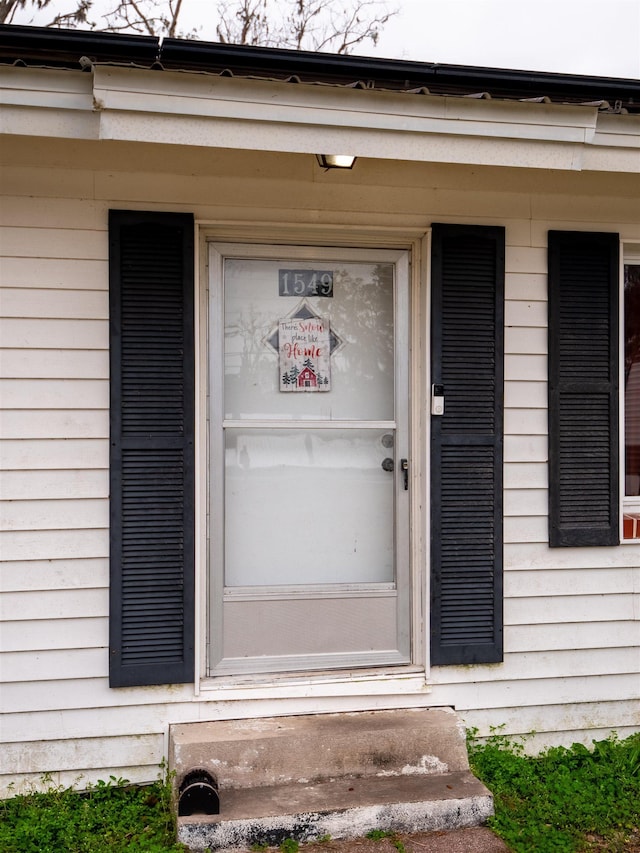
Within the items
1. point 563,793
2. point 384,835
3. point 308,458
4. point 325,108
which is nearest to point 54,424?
point 308,458

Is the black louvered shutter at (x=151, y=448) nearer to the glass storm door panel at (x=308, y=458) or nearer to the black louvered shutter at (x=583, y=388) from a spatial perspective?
the glass storm door panel at (x=308, y=458)

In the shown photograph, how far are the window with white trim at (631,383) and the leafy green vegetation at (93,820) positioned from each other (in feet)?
8.29

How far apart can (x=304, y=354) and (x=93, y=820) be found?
2.10 metres

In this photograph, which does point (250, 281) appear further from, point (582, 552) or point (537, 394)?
point (582, 552)

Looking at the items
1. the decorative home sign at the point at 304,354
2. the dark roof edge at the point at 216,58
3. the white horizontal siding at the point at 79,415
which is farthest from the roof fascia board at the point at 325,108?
the decorative home sign at the point at 304,354

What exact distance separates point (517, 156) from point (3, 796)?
330 centimetres

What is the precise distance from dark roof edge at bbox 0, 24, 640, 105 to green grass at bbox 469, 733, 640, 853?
9.45ft

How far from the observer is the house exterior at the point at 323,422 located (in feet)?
9.78

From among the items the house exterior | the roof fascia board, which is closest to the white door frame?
the house exterior

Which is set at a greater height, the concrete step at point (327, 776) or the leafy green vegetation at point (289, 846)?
the concrete step at point (327, 776)

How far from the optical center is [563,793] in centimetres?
303

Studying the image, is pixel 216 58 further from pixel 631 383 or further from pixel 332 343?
pixel 631 383

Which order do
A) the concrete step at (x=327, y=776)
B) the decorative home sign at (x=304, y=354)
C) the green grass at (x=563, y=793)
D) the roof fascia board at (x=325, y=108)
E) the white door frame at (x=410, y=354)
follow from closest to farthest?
the roof fascia board at (x=325, y=108) → the concrete step at (x=327, y=776) → the green grass at (x=563, y=793) → the white door frame at (x=410, y=354) → the decorative home sign at (x=304, y=354)

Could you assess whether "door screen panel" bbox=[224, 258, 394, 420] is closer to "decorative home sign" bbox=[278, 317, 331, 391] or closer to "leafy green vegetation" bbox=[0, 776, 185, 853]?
"decorative home sign" bbox=[278, 317, 331, 391]
